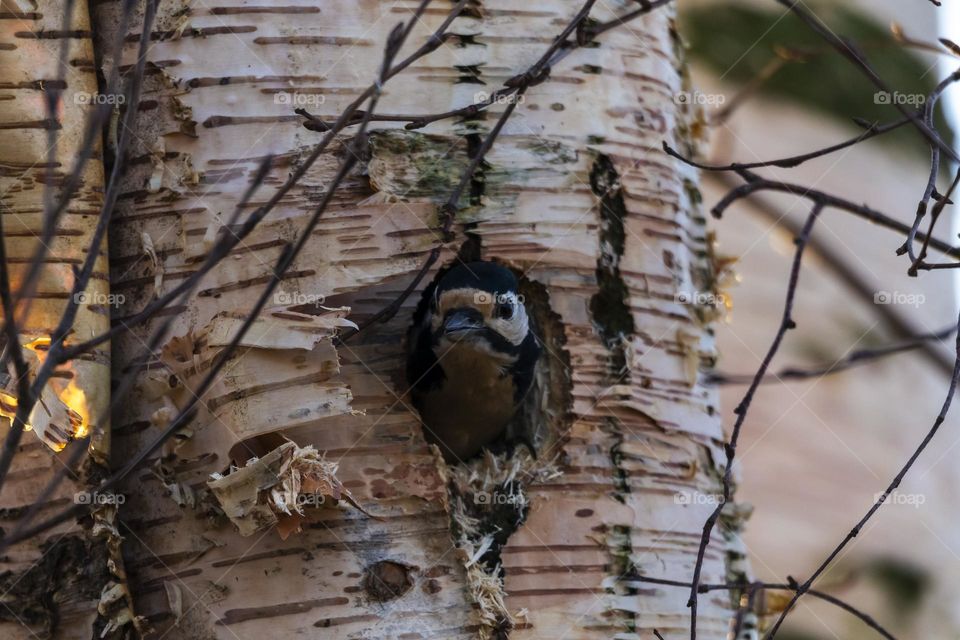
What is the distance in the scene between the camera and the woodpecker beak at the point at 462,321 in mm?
2861

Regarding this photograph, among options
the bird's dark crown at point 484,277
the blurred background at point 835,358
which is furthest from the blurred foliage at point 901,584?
the bird's dark crown at point 484,277

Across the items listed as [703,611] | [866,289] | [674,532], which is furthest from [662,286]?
[866,289]

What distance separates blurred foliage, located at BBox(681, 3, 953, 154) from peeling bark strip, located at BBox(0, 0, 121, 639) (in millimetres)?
2795

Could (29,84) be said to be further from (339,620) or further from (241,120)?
(339,620)

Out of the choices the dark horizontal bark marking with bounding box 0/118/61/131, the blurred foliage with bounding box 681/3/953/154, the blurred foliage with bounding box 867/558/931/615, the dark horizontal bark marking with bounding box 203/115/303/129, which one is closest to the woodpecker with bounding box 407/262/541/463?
the dark horizontal bark marking with bounding box 203/115/303/129

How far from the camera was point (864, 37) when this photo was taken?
4.35 m

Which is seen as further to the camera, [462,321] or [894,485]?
[462,321]

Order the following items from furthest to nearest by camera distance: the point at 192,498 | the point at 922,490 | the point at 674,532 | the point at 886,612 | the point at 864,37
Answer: the point at 922,490
the point at 886,612
the point at 864,37
the point at 674,532
the point at 192,498

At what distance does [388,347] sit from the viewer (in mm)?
2848

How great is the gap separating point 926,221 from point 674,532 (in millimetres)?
4257

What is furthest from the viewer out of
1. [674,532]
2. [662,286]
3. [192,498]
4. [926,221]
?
[926,221]

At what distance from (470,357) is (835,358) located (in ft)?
7.24

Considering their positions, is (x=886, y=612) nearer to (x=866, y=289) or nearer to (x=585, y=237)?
(x=866, y=289)

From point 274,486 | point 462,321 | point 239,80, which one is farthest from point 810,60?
point 274,486
